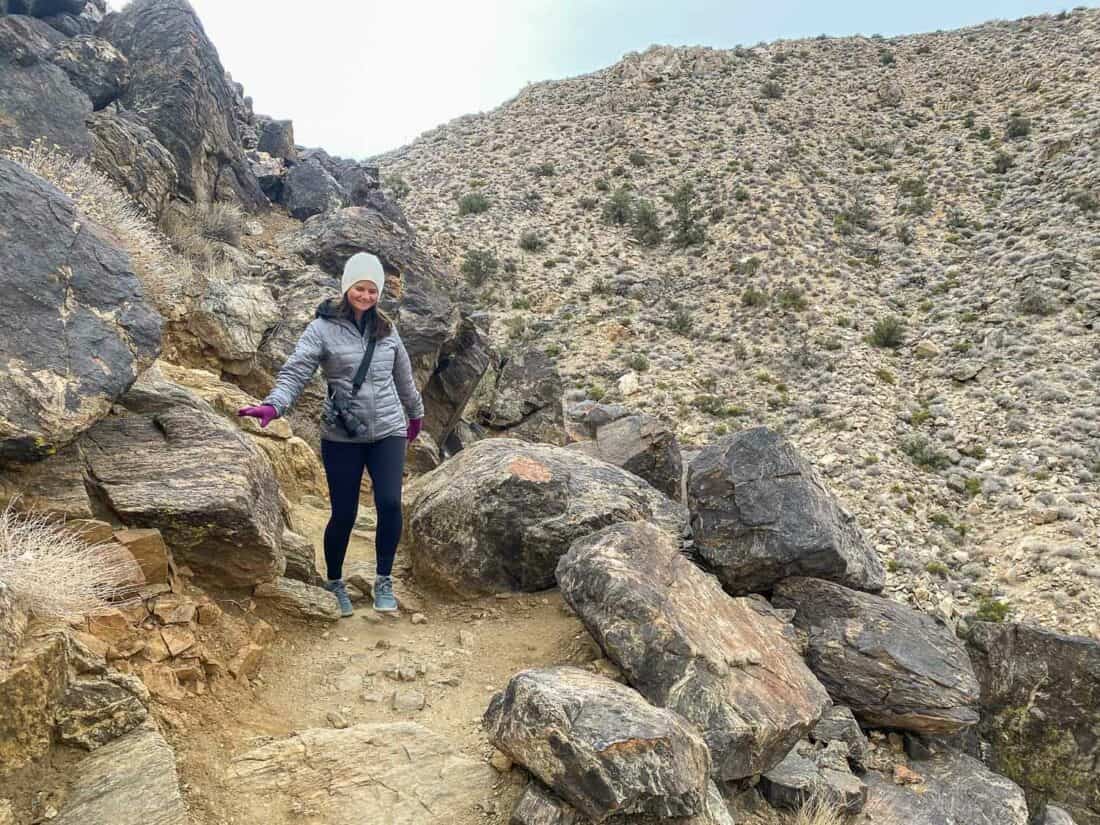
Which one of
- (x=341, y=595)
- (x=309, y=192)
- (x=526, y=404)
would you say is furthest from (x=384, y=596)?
(x=309, y=192)

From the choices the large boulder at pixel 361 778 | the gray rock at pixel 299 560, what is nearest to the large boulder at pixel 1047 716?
the large boulder at pixel 361 778

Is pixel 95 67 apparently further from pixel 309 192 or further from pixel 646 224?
pixel 646 224

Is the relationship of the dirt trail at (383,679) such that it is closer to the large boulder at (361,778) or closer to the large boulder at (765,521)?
the large boulder at (361,778)

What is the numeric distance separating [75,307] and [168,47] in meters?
11.9

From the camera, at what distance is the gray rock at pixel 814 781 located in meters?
4.20

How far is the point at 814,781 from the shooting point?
4301mm

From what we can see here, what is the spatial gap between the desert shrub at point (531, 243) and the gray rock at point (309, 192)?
1197 centimetres

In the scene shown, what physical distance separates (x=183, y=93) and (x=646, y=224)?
20.4 m

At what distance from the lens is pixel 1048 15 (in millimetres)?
37500

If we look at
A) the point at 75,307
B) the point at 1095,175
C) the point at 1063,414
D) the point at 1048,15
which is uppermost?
the point at 1048,15

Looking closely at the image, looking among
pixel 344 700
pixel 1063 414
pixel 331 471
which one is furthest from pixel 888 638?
pixel 1063 414

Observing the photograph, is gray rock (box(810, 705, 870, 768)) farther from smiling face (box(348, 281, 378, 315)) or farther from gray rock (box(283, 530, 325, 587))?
smiling face (box(348, 281, 378, 315))

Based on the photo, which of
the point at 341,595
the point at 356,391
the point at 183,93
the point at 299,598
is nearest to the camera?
the point at 356,391

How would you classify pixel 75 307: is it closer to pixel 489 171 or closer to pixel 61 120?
pixel 61 120
